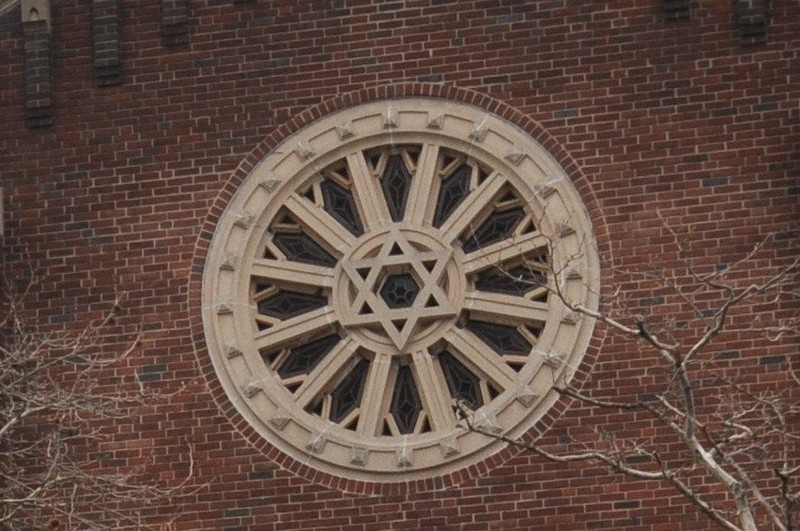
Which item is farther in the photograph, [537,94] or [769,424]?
[537,94]

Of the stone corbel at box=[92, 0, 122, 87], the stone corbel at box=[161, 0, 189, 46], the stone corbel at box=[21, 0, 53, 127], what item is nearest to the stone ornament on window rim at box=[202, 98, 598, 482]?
the stone corbel at box=[161, 0, 189, 46]

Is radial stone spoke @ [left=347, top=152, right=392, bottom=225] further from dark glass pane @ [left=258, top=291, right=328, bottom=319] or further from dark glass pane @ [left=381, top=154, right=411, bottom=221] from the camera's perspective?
dark glass pane @ [left=258, top=291, right=328, bottom=319]

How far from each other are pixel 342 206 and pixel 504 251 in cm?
166

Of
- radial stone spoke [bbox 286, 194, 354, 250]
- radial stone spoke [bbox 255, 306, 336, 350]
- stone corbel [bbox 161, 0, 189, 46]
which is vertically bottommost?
radial stone spoke [bbox 255, 306, 336, 350]

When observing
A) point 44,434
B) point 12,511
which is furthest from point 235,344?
point 12,511

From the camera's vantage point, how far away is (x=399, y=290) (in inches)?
1217

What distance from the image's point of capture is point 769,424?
2805 centimetres

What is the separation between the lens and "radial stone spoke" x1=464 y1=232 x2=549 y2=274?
30594mm

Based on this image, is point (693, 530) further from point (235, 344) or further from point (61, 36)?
point (61, 36)

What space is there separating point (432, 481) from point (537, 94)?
377 cm

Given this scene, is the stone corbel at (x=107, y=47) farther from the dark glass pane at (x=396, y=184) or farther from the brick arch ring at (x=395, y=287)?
the dark glass pane at (x=396, y=184)

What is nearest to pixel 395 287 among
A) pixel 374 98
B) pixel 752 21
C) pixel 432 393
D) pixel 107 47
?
pixel 432 393

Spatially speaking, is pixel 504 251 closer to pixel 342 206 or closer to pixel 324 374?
pixel 342 206

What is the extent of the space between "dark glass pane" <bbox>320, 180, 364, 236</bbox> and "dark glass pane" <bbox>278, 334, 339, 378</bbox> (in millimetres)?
1043
